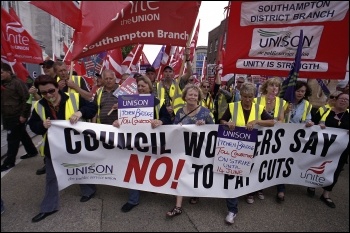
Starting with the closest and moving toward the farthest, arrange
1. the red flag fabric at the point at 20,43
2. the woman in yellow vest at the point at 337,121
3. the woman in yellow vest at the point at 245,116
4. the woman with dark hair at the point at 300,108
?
the woman in yellow vest at the point at 245,116, the woman in yellow vest at the point at 337,121, the woman with dark hair at the point at 300,108, the red flag fabric at the point at 20,43

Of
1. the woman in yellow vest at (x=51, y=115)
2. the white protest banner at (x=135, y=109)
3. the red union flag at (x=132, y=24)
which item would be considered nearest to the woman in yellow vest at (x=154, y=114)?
the white protest banner at (x=135, y=109)

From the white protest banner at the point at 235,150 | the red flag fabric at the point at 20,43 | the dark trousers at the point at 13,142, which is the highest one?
the red flag fabric at the point at 20,43

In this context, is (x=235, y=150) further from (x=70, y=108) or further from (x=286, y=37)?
(x=70, y=108)

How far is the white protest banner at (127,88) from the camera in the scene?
11.5ft

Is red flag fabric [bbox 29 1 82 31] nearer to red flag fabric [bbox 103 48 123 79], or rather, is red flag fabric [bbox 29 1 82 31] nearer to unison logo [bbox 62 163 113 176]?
unison logo [bbox 62 163 113 176]

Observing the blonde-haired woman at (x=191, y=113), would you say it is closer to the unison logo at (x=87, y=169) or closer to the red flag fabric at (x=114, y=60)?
the unison logo at (x=87, y=169)

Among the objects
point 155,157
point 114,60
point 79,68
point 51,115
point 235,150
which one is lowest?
point 155,157

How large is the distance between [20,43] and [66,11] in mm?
3058

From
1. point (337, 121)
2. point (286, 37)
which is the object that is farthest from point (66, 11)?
point (337, 121)

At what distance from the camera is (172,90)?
5.05 metres

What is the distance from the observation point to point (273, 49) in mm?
3555

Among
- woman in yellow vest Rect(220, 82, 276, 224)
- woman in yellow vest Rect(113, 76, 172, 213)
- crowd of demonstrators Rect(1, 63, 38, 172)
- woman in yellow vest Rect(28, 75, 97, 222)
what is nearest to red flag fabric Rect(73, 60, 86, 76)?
crowd of demonstrators Rect(1, 63, 38, 172)

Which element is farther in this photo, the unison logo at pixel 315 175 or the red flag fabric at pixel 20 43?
the red flag fabric at pixel 20 43

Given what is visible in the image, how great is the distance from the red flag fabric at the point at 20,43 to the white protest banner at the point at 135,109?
3.12 m
